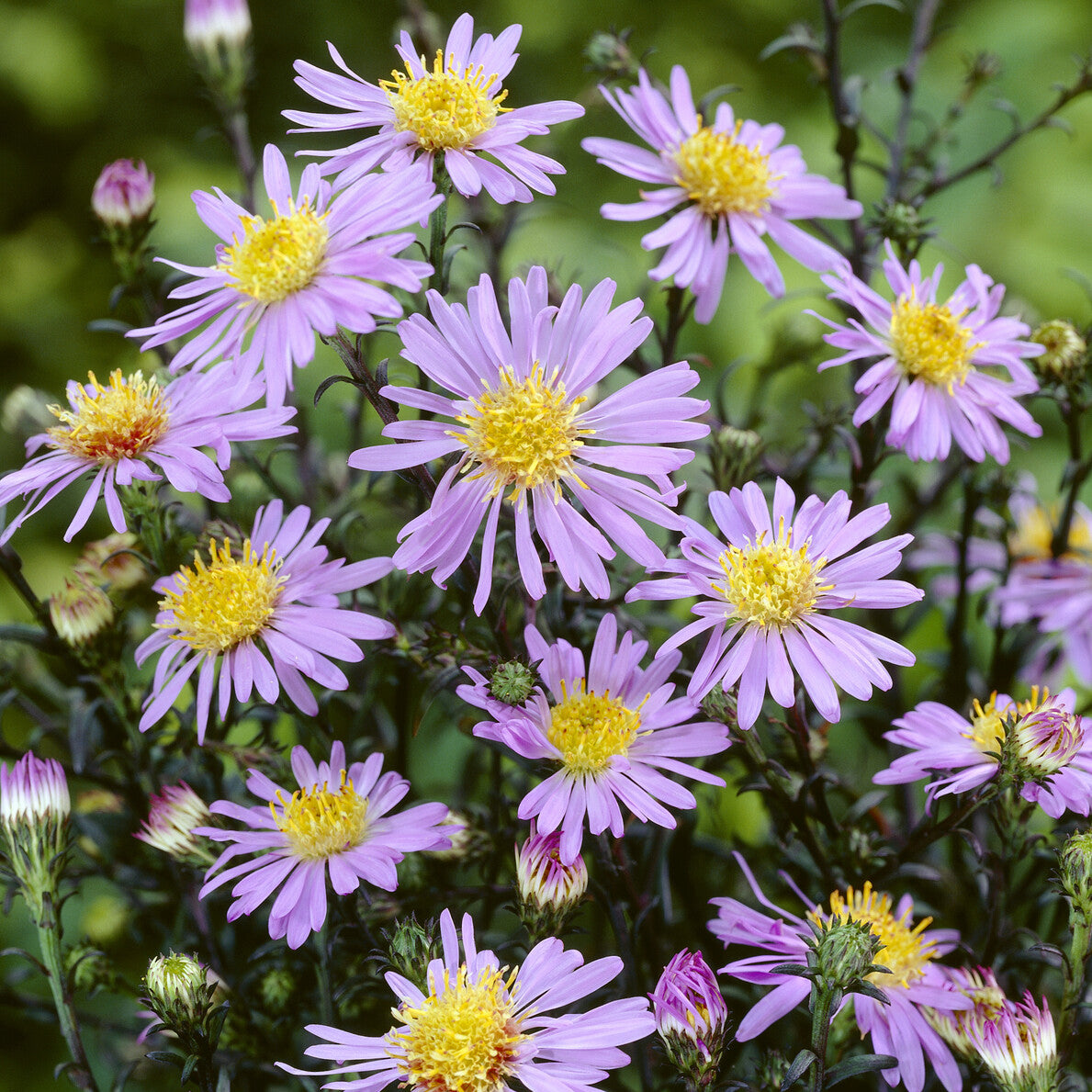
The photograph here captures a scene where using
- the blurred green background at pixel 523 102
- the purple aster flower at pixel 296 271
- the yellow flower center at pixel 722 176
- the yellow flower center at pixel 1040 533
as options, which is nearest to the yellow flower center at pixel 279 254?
the purple aster flower at pixel 296 271

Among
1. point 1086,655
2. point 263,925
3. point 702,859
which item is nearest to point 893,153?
point 1086,655

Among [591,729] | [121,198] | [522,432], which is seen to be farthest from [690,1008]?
[121,198]

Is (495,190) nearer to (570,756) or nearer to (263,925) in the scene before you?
(570,756)

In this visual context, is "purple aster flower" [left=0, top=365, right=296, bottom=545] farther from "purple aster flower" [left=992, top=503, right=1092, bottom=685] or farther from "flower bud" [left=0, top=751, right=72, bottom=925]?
"purple aster flower" [left=992, top=503, right=1092, bottom=685]

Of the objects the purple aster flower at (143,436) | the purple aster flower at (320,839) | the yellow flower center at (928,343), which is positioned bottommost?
the purple aster flower at (320,839)

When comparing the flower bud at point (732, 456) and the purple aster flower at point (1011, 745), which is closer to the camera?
the purple aster flower at point (1011, 745)

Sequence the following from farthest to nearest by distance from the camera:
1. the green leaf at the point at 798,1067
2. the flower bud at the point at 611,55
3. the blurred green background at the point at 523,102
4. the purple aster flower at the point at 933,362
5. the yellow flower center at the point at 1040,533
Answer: the blurred green background at the point at 523,102, the yellow flower center at the point at 1040,533, the flower bud at the point at 611,55, the purple aster flower at the point at 933,362, the green leaf at the point at 798,1067

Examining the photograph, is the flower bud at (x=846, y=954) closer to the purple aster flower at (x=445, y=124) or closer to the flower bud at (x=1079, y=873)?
the flower bud at (x=1079, y=873)
